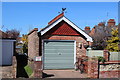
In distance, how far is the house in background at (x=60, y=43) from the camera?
14289mm

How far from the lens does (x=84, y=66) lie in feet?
41.3

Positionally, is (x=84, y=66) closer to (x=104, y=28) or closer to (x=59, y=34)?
(x=59, y=34)

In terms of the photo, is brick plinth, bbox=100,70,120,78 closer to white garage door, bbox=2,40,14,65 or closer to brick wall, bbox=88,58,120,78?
brick wall, bbox=88,58,120,78

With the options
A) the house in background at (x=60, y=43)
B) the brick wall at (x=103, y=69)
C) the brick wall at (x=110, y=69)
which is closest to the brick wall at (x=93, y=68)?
the brick wall at (x=103, y=69)

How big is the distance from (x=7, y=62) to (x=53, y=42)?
202 inches

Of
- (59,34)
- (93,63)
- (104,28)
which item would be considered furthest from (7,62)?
(104,28)

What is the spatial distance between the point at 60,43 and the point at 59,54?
900 millimetres

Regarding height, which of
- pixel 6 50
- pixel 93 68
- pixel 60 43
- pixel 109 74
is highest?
pixel 60 43

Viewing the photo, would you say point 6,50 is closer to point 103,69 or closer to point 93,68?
point 93,68

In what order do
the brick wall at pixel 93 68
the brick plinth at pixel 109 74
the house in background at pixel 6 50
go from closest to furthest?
1. the brick wall at pixel 93 68
2. the brick plinth at pixel 109 74
3. the house in background at pixel 6 50

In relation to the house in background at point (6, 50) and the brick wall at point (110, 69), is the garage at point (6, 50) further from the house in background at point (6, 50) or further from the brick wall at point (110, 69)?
the brick wall at point (110, 69)

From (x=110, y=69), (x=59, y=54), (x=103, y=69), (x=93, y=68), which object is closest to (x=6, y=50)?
(x=59, y=54)

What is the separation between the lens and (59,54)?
1453cm

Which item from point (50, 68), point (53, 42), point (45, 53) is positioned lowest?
point (50, 68)
